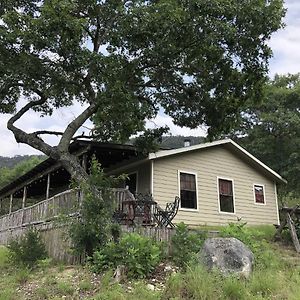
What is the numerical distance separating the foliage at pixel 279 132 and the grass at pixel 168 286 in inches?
701

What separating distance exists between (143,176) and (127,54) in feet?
18.1

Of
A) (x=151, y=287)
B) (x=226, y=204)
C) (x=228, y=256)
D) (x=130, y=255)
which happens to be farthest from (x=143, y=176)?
(x=151, y=287)

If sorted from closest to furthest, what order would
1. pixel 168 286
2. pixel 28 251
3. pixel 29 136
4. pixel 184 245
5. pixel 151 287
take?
1. pixel 168 286
2. pixel 151 287
3. pixel 184 245
4. pixel 28 251
5. pixel 29 136

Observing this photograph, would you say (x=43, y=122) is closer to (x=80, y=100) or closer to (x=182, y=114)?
(x=80, y=100)

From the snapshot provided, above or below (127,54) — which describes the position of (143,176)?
below

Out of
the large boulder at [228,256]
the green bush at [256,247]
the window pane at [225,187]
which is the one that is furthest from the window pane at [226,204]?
the large boulder at [228,256]

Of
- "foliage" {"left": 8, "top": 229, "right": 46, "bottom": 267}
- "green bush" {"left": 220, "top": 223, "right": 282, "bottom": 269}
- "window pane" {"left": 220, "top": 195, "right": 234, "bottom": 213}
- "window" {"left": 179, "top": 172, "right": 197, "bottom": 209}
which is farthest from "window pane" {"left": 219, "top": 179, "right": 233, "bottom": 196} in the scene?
"foliage" {"left": 8, "top": 229, "right": 46, "bottom": 267}

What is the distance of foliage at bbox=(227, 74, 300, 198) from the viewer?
25.1 meters

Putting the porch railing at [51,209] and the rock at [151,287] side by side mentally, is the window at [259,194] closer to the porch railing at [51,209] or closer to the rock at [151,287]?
the porch railing at [51,209]

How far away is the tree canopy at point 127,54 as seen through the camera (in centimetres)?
1013

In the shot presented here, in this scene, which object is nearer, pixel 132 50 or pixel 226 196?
pixel 132 50

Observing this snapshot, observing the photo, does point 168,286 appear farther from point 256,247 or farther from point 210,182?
point 210,182

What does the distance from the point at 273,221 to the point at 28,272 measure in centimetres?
1281

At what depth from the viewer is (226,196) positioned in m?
17.0
